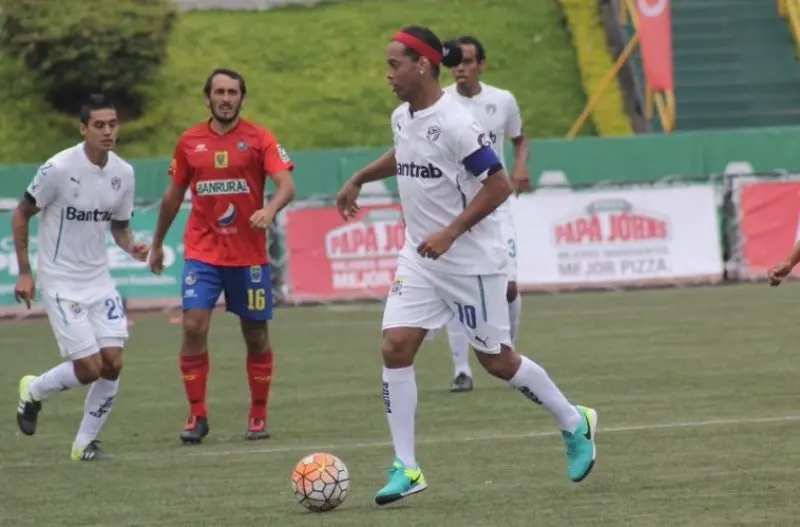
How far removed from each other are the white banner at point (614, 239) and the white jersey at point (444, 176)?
13666 millimetres

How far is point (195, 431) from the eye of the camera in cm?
1134

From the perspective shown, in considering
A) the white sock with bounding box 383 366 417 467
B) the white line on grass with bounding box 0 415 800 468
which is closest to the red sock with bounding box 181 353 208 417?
the white line on grass with bounding box 0 415 800 468

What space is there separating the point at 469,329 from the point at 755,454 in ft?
5.70

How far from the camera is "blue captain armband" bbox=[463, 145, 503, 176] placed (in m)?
8.55

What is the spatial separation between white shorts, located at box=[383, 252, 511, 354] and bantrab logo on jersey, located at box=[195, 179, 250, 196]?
2841 millimetres

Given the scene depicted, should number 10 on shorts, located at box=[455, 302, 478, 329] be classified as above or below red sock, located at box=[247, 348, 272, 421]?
above

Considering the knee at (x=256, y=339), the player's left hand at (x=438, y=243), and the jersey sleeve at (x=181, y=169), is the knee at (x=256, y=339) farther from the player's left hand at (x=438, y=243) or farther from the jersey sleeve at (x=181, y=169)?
the player's left hand at (x=438, y=243)

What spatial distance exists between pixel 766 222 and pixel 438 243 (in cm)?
1500

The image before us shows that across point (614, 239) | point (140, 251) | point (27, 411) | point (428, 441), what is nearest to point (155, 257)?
point (140, 251)

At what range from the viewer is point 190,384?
1158 centimetres

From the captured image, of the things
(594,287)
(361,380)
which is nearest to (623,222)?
(594,287)

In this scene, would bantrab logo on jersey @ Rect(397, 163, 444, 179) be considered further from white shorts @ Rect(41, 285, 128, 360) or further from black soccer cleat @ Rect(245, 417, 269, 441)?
black soccer cleat @ Rect(245, 417, 269, 441)

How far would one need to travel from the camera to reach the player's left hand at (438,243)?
331 inches

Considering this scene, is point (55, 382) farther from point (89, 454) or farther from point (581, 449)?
point (581, 449)
